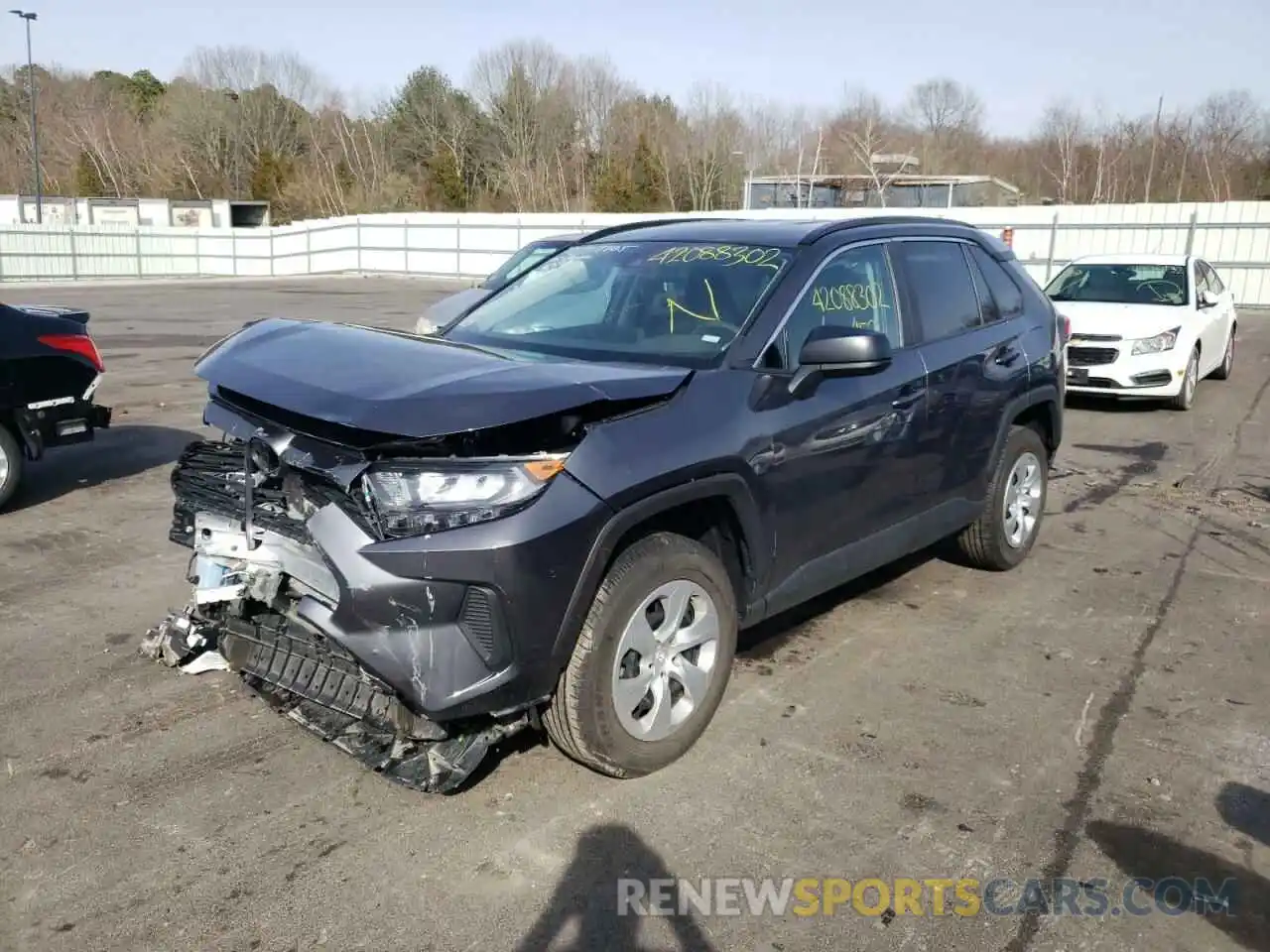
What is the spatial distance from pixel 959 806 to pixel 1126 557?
3333mm

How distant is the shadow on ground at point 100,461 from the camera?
740cm

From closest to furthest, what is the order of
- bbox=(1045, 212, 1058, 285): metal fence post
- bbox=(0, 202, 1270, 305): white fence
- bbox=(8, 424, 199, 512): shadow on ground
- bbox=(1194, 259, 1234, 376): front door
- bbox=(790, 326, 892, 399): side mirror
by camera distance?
1. bbox=(790, 326, 892, 399): side mirror
2. bbox=(8, 424, 199, 512): shadow on ground
3. bbox=(1194, 259, 1234, 376): front door
4. bbox=(0, 202, 1270, 305): white fence
5. bbox=(1045, 212, 1058, 285): metal fence post

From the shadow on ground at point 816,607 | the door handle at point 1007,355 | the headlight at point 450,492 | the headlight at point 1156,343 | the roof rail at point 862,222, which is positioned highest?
the roof rail at point 862,222

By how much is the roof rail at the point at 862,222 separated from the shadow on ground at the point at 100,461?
222 inches

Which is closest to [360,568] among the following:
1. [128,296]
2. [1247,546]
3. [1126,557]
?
[1126,557]

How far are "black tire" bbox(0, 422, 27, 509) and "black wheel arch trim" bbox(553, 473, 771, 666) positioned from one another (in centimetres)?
530

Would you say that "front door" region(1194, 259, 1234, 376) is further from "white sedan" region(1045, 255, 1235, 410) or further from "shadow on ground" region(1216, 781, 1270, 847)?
"shadow on ground" region(1216, 781, 1270, 847)

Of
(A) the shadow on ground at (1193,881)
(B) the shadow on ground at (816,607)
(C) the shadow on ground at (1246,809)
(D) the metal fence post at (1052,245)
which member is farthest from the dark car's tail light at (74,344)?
(D) the metal fence post at (1052,245)

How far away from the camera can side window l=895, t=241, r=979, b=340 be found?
477 centimetres

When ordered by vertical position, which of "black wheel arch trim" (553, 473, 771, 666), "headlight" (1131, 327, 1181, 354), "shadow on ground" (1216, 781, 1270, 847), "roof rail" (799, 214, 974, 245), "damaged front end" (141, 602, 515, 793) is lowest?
"shadow on ground" (1216, 781, 1270, 847)

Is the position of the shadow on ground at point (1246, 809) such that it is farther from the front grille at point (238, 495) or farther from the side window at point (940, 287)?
the front grille at point (238, 495)

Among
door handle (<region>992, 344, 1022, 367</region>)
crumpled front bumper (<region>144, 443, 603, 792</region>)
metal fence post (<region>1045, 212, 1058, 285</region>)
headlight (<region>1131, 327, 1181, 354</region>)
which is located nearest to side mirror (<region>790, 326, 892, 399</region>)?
crumpled front bumper (<region>144, 443, 603, 792</region>)

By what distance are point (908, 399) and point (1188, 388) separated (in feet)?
27.6

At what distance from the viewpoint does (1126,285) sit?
479 inches
